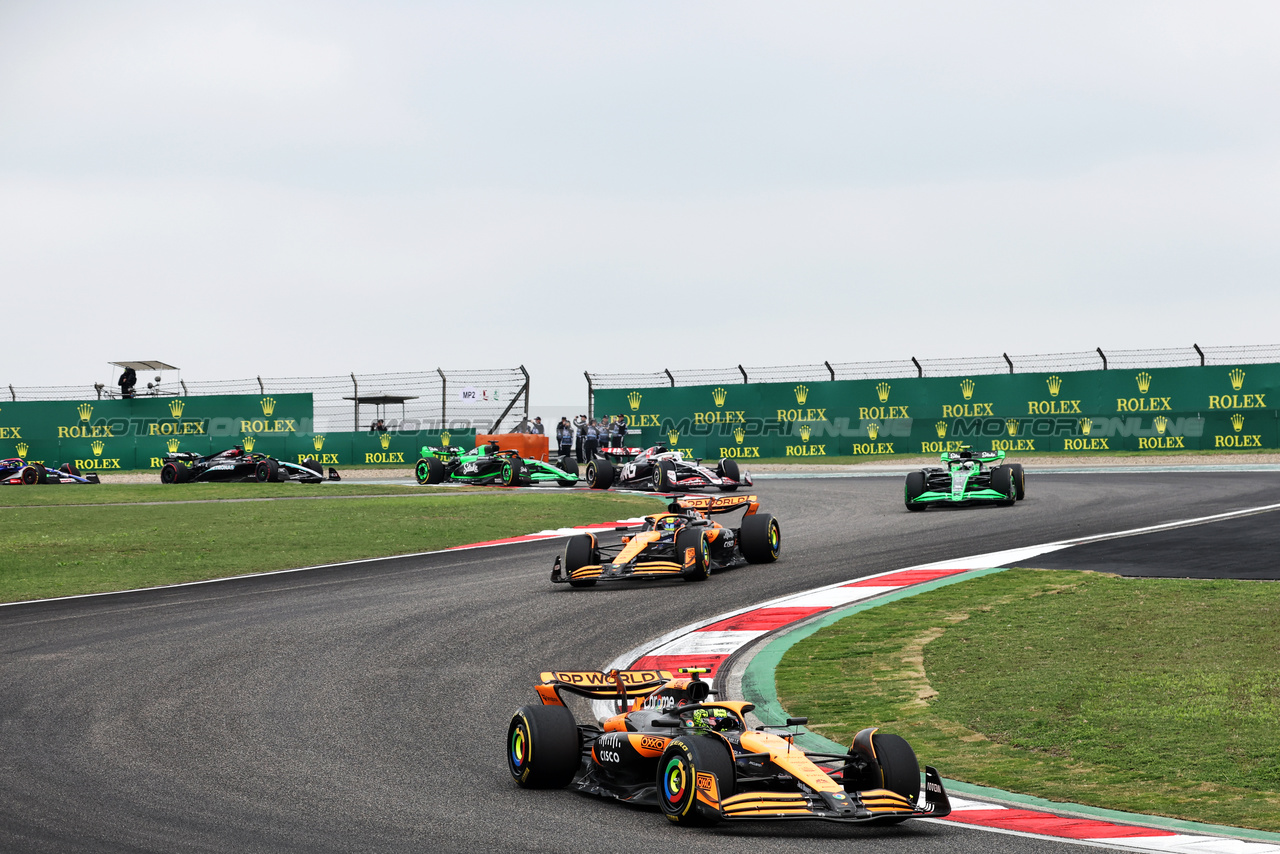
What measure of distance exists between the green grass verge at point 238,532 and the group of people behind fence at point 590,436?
370 inches

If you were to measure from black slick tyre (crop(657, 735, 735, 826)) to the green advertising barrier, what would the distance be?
3092cm

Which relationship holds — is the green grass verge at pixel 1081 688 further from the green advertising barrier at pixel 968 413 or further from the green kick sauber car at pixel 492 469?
the green advertising barrier at pixel 968 413

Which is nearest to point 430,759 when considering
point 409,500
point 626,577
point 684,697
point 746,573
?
point 684,697

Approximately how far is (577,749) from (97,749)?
316 cm

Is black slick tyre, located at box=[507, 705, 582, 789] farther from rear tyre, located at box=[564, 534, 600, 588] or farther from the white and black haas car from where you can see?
the white and black haas car

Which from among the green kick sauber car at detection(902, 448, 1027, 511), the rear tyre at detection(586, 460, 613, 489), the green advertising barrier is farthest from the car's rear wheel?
the green advertising barrier

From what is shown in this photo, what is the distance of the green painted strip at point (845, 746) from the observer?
6130mm

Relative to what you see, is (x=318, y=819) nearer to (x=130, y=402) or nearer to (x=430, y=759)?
(x=430, y=759)

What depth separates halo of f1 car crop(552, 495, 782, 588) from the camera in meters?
15.6

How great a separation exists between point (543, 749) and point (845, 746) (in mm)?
2109

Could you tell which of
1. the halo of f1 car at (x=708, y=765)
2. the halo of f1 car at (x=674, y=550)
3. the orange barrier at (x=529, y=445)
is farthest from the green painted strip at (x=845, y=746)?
the orange barrier at (x=529, y=445)

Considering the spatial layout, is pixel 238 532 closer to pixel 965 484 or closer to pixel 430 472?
pixel 430 472

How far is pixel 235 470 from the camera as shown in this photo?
113 ft

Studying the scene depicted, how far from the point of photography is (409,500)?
1057 inches
